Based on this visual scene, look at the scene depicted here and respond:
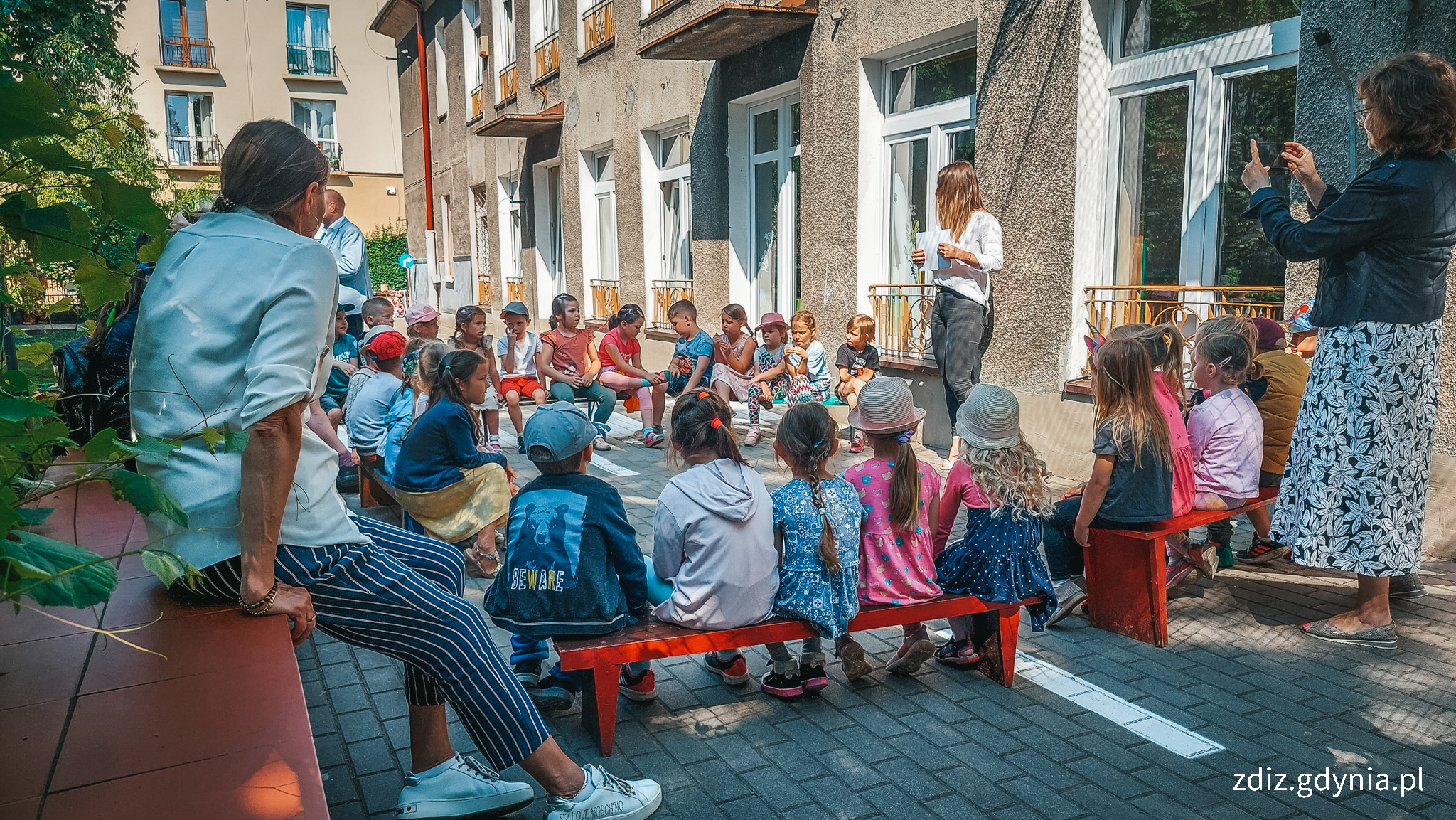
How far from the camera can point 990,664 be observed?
4.01 meters

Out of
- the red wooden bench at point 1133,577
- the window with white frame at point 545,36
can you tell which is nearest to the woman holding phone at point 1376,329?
the red wooden bench at point 1133,577

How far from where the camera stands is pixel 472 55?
23188mm

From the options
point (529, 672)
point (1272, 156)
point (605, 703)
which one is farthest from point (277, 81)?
point (605, 703)

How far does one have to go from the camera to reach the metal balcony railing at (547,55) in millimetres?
17578

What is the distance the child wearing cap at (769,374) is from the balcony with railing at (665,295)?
428 cm

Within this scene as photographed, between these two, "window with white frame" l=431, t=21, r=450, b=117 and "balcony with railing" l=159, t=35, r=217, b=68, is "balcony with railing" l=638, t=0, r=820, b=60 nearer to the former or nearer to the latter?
"window with white frame" l=431, t=21, r=450, b=117

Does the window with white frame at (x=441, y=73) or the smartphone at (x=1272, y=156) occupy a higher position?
the window with white frame at (x=441, y=73)

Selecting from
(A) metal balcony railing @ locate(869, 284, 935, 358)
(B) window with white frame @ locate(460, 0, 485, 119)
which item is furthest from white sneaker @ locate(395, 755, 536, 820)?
(B) window with white frame @ locate(460, 0, 485, 119)

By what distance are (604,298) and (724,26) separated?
7.10 meters

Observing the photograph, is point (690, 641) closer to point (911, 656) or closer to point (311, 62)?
point (911, 656)

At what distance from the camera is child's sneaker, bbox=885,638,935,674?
3953 millimetres

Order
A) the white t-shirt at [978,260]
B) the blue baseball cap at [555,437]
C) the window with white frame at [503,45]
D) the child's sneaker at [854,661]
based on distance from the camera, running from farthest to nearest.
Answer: the window with white frame at [503,45] → the white t-shirt at [978,260] → the child's sneaker at [854,661] → the blue baseball cap at [555,437]

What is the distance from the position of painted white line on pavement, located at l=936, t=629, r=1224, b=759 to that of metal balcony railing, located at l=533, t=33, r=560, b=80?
15432mm

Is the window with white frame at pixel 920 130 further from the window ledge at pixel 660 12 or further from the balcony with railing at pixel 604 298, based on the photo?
the balcony with railing at pixel 604 298
